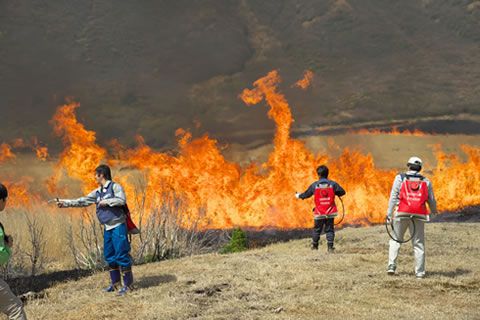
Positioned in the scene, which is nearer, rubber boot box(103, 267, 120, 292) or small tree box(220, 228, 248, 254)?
rubber boot box(103, 267, 120, 292)

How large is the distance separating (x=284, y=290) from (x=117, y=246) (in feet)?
8.90

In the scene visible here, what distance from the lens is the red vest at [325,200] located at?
12.4 metres

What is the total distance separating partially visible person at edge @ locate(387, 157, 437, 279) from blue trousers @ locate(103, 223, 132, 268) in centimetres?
437

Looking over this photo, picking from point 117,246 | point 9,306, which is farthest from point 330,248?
point 9,306

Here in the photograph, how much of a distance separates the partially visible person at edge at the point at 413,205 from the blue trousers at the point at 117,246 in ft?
14.3

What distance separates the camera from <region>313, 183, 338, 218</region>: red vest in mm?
12383

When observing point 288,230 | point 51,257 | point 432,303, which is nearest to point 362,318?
point 432,303

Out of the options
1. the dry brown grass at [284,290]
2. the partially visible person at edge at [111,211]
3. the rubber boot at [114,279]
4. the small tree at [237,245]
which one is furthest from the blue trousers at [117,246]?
the small tree at [237,245]

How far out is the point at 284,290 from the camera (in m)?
8.83

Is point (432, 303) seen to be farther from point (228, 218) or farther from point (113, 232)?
point (228, 218)

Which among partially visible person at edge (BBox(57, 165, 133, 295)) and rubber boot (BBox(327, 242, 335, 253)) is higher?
partially visible person at edge (BBox(57, 165, 133, 295))

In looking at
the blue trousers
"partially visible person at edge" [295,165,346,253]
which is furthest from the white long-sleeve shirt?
the blue trousers

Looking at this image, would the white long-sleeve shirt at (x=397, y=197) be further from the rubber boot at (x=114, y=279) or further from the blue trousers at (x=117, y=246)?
the rubber boot at (x=114, y=279)

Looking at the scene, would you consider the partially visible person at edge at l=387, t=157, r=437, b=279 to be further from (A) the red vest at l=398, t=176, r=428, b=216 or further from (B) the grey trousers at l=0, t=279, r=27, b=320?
(B) the grey trousers at l=0, t=279, r=27, b=320
